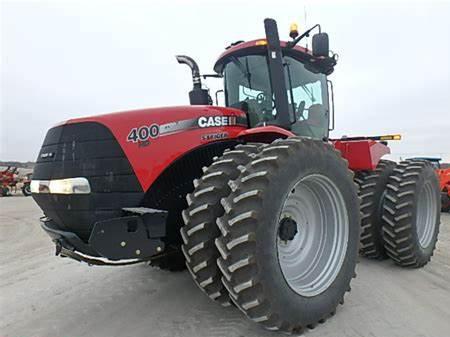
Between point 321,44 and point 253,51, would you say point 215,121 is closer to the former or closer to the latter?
point 253,51

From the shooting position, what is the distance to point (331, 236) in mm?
3141

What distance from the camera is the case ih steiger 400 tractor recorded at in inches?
93.4

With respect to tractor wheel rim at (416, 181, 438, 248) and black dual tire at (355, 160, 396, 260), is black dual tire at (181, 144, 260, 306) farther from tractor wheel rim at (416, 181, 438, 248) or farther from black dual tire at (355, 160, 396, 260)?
tractor wheel rim at (416, 181, 438, 248)

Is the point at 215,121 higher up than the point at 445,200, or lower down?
higher up

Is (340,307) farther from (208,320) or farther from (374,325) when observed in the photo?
(208,320)

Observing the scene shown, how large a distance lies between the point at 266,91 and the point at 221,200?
5.53ft

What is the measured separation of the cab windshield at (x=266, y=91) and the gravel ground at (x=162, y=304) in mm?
1855

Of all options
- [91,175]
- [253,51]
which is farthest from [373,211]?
[91,175]

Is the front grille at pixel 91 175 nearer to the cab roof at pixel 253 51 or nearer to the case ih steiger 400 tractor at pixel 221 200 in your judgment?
the case ih steiger 400 tractor at pixel 221 200

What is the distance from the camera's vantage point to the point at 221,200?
2484mm

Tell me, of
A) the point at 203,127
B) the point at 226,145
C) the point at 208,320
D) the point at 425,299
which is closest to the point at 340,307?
the point at 425,299

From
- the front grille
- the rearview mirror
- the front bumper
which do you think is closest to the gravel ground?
the front bumper

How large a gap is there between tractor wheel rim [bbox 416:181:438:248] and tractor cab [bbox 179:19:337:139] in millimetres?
1738

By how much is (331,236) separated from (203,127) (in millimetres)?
1482
